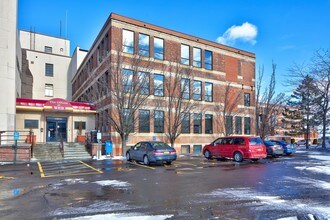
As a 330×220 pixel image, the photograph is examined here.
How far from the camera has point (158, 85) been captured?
27078 mm

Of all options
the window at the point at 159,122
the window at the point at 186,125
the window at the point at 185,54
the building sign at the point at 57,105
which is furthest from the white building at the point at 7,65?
the window at the point at 185,54

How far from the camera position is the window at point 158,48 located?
27.4 meters

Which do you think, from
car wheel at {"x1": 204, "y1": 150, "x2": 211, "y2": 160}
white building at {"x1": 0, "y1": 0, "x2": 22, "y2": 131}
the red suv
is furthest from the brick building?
the red suv

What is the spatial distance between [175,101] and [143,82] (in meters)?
4.77

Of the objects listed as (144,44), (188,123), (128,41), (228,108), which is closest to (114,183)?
(128,41)

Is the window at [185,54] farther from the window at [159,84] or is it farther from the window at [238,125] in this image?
the window at [238,125]

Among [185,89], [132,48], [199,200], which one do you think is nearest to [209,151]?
[185,89]

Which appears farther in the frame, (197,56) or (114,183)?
(197,56)

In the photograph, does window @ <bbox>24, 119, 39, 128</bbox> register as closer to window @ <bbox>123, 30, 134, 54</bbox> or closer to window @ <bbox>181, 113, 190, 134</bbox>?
window @ <bbox>123, 30, 134, 54</bbox>

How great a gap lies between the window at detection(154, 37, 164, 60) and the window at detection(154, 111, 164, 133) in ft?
17.8

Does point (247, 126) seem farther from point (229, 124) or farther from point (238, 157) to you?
point (238, 157)

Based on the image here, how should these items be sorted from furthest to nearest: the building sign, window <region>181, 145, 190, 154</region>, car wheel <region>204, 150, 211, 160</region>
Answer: window <region>181, 145, 190, 154</region> → the building sign → car wheel <region>204, 150, 211, 160</region>

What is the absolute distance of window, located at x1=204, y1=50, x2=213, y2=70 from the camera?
3114 centimetres

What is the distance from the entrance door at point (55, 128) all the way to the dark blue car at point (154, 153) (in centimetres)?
1344
